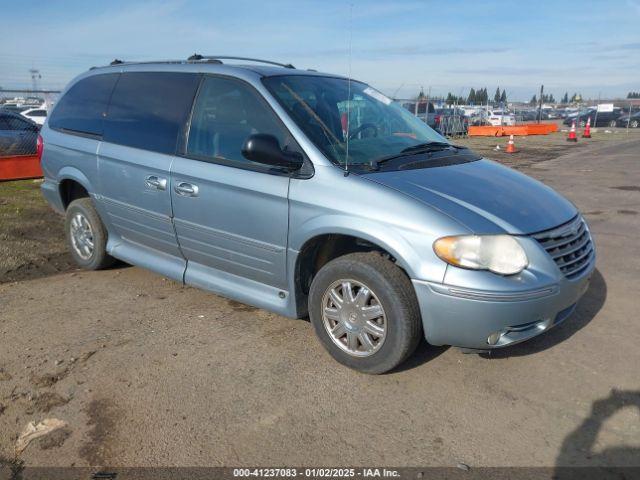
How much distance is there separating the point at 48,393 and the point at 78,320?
109 cm

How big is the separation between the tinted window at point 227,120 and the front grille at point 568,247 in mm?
1779

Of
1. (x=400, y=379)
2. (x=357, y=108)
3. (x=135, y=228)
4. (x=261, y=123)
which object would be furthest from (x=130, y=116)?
(x=400, y=379)

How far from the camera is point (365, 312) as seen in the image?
328 centimetres

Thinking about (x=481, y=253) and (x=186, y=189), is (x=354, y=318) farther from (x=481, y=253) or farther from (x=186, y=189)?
(x=186, y=189)

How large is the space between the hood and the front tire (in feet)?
1.53

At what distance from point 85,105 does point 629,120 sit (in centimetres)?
3958

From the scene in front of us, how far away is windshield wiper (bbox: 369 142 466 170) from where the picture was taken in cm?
348

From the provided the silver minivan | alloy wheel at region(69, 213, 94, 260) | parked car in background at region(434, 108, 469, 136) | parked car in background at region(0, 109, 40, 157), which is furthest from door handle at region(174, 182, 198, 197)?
parked car in background at region(434, 108, 469, 136)

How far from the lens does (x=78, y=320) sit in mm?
4199

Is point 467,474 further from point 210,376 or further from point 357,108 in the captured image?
point 357,108

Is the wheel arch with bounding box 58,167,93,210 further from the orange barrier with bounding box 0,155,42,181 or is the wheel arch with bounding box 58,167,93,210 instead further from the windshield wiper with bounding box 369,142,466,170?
the orange barrier with bounding box 0,155,42,181

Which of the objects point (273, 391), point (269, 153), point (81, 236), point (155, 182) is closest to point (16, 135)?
point (81, 236)

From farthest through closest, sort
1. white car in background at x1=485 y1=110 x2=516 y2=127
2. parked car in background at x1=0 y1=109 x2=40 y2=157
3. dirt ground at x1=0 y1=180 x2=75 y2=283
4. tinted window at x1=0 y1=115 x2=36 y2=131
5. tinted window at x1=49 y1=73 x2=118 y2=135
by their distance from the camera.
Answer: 1. white car in background at x1=485 y1=110 x2=516 y2=127
2. tinted window at x1=0 y1=115 x2=36 y2=131
3. parked car in background at x1=0 y1=109 x2=40 y2=157
4. dirt ground at x1=0 y1=180 x2=75 y2=283
5. tinted window at x1=49 y1=73 x2=118 y2=135

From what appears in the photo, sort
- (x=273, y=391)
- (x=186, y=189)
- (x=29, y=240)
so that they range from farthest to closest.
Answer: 1. (x=29, y=240)
2. (x=186, y=189)
3. (x=273, y=391)
